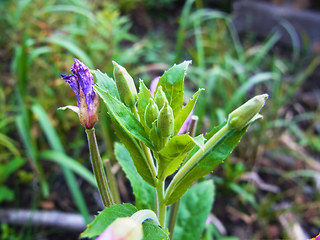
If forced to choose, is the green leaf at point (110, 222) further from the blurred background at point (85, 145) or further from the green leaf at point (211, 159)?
the blurred background at point (85, 145)

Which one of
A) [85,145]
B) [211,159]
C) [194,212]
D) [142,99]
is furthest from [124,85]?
[85,145]

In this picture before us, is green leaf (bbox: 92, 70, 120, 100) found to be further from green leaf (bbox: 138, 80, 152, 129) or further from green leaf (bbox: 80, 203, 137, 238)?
green leaf (bbox: 80, 203, 137, 238)

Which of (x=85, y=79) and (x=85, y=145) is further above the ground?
(x=85, y=79)

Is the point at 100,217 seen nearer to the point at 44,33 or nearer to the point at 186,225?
the point at 186,225

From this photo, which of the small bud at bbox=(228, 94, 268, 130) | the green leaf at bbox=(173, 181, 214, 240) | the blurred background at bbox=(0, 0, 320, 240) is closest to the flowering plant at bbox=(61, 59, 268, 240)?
the small bud at bbox=(228, 94, 268, 130)

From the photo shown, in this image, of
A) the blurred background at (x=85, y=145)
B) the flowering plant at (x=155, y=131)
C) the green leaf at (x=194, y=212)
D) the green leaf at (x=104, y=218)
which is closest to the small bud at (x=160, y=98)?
the flowering plant at (x=155, y=131)

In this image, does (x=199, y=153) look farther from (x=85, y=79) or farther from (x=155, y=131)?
(x=85, y=79)
